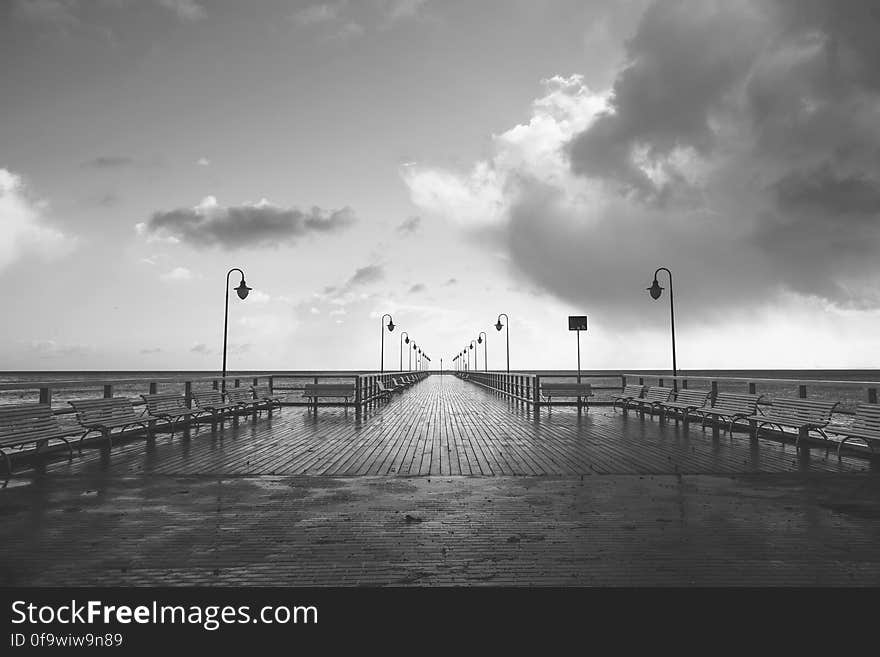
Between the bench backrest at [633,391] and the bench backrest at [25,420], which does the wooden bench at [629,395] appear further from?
the bench backrest at [25,420]

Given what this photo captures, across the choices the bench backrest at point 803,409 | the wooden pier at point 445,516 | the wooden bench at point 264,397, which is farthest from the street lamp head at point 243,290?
the bench backrest at point 803,409

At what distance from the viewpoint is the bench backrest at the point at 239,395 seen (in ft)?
43.1

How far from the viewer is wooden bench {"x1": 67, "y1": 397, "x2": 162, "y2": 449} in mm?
8023

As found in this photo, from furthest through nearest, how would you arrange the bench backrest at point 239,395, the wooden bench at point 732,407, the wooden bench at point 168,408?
the bench backrest at point 239,395 < the wooden bench at point 168,408 < the wooden bench at point 732,407

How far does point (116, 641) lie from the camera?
2.74 metres

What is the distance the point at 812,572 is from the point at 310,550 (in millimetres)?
3342

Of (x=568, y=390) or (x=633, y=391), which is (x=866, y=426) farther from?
(x=568, y=390)

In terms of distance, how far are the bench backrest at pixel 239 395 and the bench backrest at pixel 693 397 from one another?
11.2 metres

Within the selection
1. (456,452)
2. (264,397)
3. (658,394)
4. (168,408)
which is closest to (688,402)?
(658,394)

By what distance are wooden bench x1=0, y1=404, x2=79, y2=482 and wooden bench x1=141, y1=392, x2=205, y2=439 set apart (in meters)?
2.40

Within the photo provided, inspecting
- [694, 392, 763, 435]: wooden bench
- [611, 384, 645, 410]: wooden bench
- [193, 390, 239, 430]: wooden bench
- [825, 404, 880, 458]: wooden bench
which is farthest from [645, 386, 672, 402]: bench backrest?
[193, 390, 239, 430]: wooden bench

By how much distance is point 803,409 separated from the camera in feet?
27.7

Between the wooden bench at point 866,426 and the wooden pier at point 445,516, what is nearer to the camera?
the wooden pier at point 445,516

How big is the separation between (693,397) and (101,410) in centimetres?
1224
